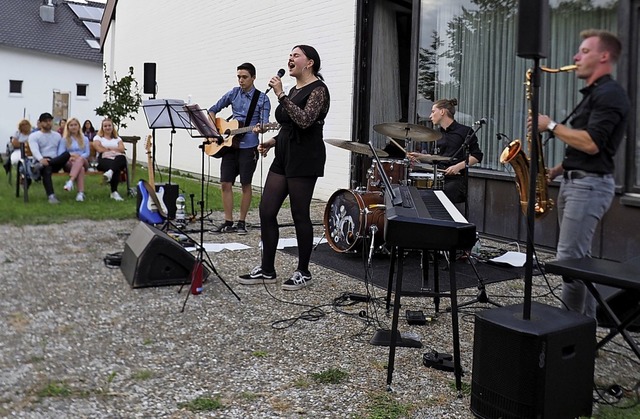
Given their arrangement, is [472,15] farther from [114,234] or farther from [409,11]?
[114,234]

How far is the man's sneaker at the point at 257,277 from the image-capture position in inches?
208

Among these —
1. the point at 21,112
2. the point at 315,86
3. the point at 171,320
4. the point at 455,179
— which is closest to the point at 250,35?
the point at 455,179

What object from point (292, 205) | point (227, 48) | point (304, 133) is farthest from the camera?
point (227, 48)

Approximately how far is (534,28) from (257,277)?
10.2ft

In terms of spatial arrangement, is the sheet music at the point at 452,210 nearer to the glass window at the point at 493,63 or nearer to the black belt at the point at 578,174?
the black belt at the point at 578,174

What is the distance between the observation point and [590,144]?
342 centimetres

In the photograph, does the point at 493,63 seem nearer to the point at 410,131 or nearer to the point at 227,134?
the point at 410,131

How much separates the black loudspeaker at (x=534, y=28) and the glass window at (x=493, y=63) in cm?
370

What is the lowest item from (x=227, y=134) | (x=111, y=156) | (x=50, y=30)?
(x=111, y=156)

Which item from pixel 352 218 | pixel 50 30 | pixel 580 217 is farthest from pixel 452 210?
pixel 50 30

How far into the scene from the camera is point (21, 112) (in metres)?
29.8

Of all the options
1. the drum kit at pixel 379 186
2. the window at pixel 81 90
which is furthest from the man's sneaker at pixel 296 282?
the window at pixel 81 90

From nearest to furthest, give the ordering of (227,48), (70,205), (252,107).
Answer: (252,107), (70,205), (227,48)

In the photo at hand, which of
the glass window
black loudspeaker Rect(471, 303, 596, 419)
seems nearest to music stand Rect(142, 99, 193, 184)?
the glass window
